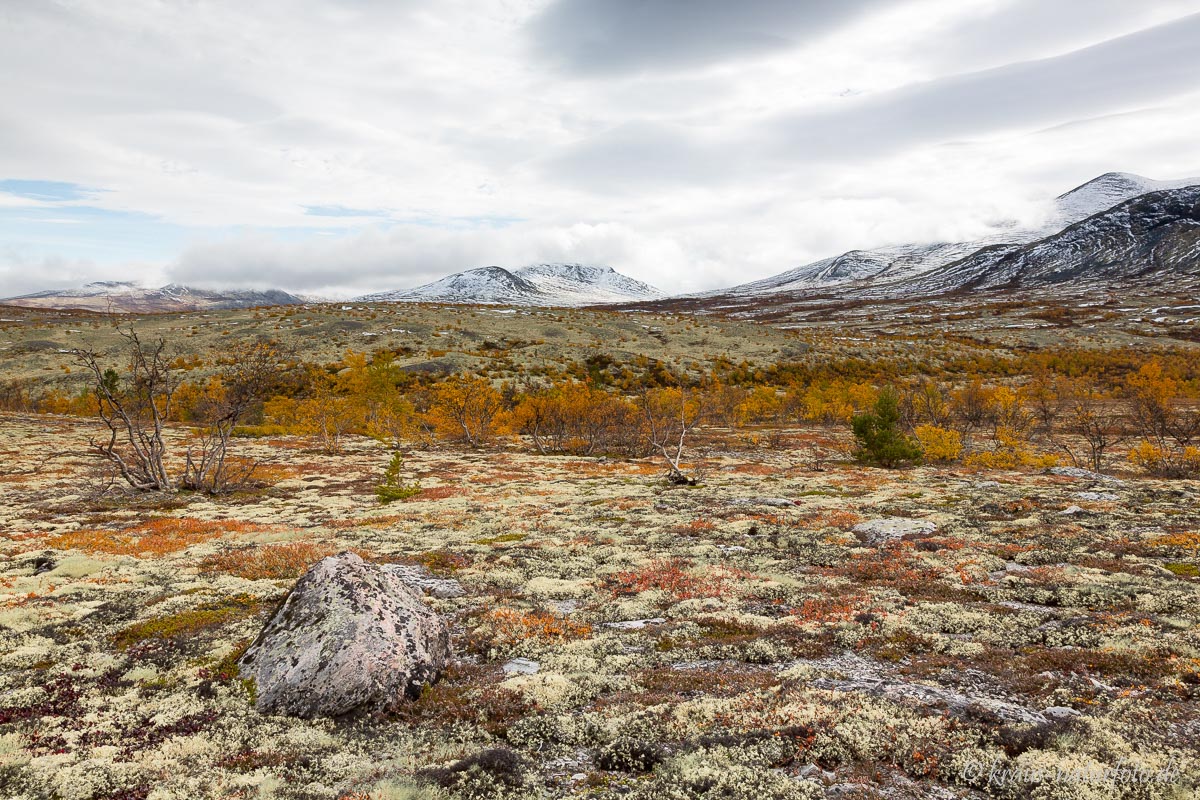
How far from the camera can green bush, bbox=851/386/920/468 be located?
35.6 m

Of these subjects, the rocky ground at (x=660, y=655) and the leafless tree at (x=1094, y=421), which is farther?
the leafless tree at (x=1094, y=421)

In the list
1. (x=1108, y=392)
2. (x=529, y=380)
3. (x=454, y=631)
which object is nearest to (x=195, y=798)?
(x=454, y=631)

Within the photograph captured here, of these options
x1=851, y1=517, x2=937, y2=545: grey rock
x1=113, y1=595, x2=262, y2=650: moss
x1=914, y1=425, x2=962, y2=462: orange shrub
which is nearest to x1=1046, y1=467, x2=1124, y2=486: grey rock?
x1=914, y1=425, x2=962, y2=462: orange shrub

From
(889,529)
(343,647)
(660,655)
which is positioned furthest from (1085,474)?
(343,647)

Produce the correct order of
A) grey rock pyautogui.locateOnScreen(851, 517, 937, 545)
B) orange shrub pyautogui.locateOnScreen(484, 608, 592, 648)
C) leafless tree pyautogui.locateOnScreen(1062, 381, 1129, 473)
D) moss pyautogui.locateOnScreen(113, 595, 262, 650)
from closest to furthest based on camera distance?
1. moss pyautogui.locateOnScreen(113, 595, 262, 650)
2. orange shrub pyautogui.locateOnScreen(484, 608, 592, 648)
3. grey rock pyautogui.locateOnScreen(851, 517, 937, 545)
4. leafless tree pyautogui.locateOnScreen(1062, 381, 1129, 473)

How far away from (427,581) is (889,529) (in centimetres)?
1443

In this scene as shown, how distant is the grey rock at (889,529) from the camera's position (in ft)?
57.8

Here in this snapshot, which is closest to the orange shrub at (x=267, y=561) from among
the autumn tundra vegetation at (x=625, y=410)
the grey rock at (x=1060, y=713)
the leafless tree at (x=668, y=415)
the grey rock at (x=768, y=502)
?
the autumn tundra vegetation at (x=625, y=410)

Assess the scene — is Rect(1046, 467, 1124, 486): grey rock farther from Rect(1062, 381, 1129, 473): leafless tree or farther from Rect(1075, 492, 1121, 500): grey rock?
Rect(1075, 492, 1121, 500): grey rock

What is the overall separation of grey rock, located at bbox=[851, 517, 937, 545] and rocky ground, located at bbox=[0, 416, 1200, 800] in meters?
0.21

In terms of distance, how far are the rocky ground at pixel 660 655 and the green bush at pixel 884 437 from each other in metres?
13.7

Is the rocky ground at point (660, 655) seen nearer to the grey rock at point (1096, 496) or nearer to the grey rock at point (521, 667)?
the grey rock at point (521, 667)

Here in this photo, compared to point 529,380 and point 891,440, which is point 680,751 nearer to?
point 891,440

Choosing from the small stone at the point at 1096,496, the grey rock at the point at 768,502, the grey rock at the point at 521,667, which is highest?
the grey rock at the point at 521,667
